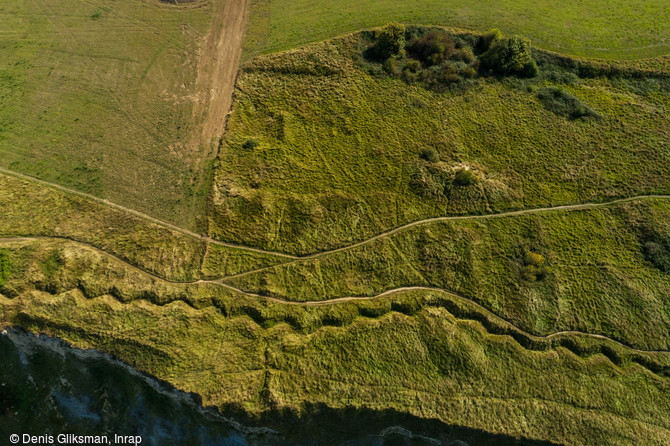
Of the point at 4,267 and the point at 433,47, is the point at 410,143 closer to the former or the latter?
the point at 433,47

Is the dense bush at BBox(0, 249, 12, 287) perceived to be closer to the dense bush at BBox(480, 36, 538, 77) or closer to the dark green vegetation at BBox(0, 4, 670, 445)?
the dark green vegetation at BBox(0, 4, 670, 445)

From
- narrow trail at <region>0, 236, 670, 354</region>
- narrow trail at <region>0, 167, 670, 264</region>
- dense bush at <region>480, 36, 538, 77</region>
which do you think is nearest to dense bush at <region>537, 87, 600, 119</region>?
dense bush at <region>480, 36, 538, 77</region>

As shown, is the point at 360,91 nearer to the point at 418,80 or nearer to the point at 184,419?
the point at 418,80

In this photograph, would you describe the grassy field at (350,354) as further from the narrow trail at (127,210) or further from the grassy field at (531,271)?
the narrow trail at (127,210)

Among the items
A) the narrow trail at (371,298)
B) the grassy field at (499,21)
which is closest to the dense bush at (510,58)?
the grassy field at (499,21)

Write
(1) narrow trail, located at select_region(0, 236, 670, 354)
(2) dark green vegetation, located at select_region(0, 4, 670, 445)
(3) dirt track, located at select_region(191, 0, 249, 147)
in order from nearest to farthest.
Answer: (2) dark green vegetation, located at select_region(0, 4, 670, 445)
(1) narrow trail, located at select_region(0, 236, 670, 354)
(3) dirt track, located at select_region(191, 0, 249, 147)

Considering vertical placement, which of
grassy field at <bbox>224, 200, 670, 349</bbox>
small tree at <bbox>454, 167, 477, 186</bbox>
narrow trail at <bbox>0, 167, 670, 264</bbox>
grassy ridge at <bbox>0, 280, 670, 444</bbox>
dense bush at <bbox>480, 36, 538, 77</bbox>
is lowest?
grassy ridge at <bbox>0, 280, 670, 444</bbox>

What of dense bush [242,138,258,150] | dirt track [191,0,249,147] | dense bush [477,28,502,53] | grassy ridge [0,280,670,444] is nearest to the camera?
grassy ridge [0,280,670,444]
